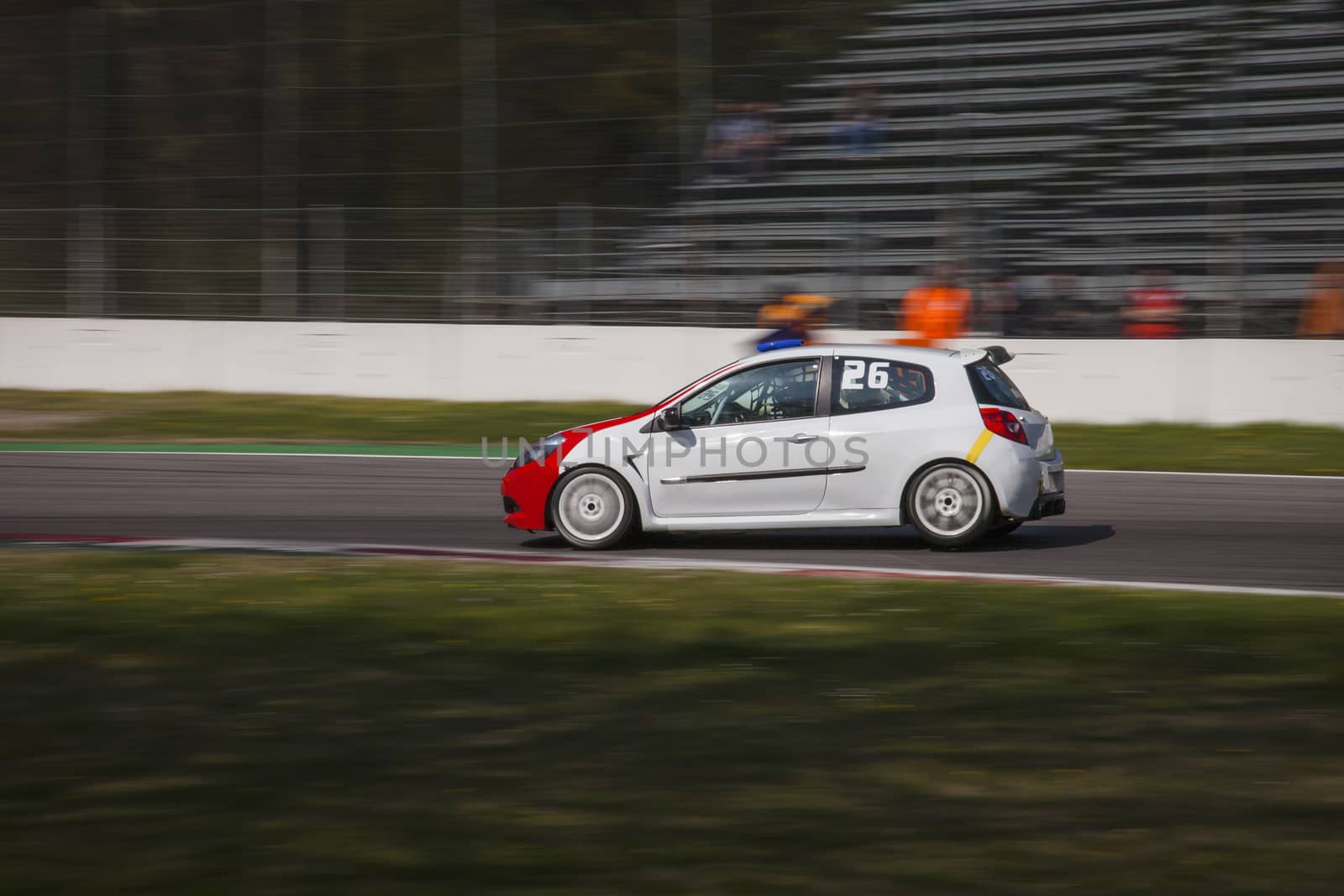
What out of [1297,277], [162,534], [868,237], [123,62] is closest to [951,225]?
[868,237]

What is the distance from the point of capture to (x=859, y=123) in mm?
21141

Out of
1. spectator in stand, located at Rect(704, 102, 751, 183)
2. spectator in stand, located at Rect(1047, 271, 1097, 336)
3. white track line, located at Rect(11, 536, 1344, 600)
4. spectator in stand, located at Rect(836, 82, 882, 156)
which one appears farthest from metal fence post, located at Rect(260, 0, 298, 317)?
white track line, located at Rect(11, 536, 1344, 600)

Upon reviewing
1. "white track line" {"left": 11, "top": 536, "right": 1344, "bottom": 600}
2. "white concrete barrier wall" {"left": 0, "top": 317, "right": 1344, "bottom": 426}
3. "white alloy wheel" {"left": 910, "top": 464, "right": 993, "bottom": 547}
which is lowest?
"white track line" {"left": 11, "top": 536, "right": 1344, "bottom": 600}

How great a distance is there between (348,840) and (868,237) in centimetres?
1589

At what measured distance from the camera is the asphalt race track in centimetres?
951

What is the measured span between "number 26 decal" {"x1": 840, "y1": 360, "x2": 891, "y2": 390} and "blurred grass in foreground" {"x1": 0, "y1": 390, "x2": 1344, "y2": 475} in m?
5.81

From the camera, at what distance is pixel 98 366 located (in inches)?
890

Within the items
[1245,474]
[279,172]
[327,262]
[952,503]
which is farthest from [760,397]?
[279,172]

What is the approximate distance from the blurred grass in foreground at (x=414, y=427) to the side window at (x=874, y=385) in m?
5.70

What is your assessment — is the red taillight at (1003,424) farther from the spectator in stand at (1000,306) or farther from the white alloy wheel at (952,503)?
the spectator in stand at (1000,306)

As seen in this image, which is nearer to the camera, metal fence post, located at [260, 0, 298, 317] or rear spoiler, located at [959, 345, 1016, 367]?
rear spoiler, located at [959, 345, 1016, 367]

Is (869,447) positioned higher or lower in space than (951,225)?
lower

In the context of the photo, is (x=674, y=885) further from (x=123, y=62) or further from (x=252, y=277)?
(x=123, y=62)

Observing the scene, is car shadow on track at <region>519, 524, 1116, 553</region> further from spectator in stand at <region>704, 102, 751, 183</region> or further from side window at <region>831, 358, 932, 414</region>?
spectator in stand at <region>704, 102, 751, 183</region>
